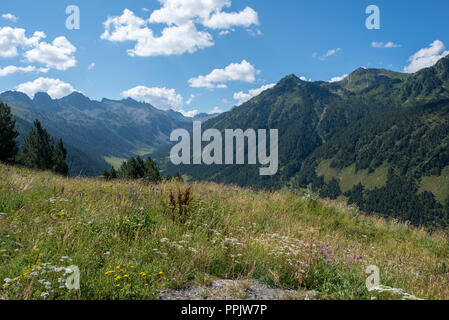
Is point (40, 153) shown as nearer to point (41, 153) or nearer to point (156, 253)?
point (41, 153)

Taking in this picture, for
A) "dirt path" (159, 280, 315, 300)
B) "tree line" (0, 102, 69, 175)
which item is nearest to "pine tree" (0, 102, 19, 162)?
"tree line" (0, 102, 69, 175)

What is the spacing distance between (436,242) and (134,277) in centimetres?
917

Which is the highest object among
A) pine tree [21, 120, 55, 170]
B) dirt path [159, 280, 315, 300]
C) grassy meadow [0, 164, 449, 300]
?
pine tree [21, 120, 55, 170]

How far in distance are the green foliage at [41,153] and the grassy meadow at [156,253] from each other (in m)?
35.3

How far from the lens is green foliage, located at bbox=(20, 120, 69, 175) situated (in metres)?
35.6

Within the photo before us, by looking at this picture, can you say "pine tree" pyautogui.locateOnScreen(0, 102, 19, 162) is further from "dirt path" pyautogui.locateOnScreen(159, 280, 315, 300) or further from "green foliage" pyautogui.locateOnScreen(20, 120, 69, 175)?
"dirt path" pyautogui.locateOnScreen(159, 280, 315, 300)

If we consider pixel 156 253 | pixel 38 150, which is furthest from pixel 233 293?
pixel 38 150

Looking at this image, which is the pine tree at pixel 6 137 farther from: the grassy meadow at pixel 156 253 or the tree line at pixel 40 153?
the grassy meadow at pixel 156 253

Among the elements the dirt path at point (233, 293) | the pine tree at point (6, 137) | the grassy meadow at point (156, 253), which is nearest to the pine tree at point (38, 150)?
the pine tree at point (6, 137)

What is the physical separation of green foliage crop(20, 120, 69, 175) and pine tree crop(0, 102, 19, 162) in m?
5.83

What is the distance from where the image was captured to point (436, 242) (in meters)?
7.75

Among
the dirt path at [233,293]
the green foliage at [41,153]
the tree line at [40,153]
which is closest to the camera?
the dirt path at [233,293]

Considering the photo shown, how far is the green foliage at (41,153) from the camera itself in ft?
117
